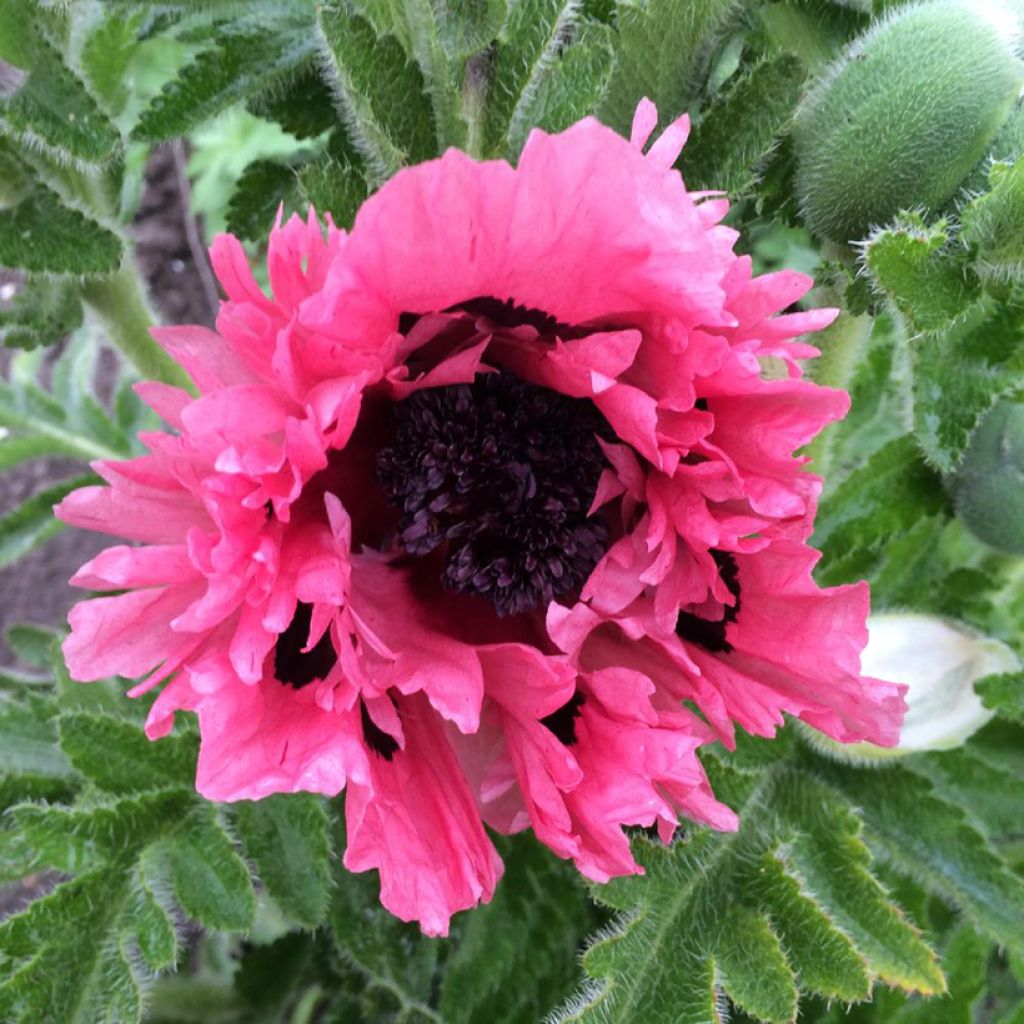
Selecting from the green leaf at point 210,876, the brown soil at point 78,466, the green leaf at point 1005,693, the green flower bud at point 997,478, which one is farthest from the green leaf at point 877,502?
the brown soil at point 78,466

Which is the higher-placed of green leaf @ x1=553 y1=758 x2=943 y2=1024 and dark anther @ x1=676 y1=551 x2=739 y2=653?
dark anther @ x1=676 y1=551 x2=739 y2=653

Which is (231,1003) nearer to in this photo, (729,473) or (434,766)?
(434,766)

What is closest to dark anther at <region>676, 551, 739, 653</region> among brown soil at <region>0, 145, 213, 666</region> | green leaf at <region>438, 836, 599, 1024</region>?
green leaf at <region>438, 836, 599, 1024</region>

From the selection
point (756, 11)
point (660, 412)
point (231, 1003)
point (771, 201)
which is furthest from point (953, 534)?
point (231, 1003)

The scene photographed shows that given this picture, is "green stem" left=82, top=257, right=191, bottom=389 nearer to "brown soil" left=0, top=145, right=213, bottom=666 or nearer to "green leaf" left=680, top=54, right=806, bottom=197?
"green leaf" left=680, top=54, right=806, bottom=197

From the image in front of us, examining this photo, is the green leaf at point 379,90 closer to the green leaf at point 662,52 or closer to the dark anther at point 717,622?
the green leaf at point 662,52
